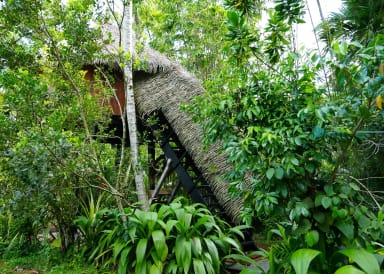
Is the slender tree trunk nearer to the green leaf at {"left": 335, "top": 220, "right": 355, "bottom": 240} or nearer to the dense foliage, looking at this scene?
the dense foliage

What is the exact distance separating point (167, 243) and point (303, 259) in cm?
164

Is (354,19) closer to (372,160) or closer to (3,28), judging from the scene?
(372,160)

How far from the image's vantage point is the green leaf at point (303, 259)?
2.13 meters

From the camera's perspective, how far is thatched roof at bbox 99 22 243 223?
4.57 metres

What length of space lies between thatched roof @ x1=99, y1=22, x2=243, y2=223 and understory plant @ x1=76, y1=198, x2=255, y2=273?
0.72 meters

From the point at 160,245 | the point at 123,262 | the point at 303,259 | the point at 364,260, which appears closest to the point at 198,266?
the point at 160,245

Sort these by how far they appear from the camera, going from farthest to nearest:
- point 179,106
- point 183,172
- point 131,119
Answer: point 183,172
point 179,106
point 131,119

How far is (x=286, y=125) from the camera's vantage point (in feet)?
7.79

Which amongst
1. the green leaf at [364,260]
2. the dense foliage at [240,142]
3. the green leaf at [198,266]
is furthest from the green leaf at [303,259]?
the green leaf at [198,266]

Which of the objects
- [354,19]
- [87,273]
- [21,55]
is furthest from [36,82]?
[354,19]

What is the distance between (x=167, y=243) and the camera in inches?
135

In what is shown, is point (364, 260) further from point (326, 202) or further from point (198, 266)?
point (198, 266)

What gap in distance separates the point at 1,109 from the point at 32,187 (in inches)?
57.6

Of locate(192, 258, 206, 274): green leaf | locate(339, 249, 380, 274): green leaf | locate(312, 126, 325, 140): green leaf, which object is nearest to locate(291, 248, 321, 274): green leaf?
locate(339, 249, 380, 274): green leaf
